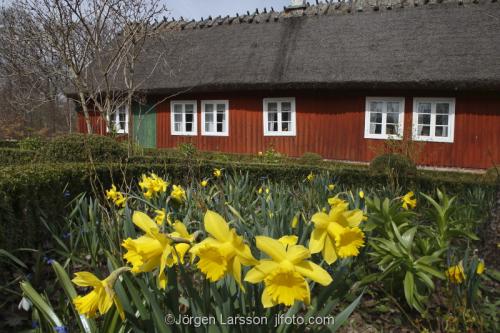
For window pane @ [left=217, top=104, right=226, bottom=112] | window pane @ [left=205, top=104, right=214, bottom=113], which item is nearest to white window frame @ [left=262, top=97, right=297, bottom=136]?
window pane @ [left=217, top=104, right=226, bottom=112]

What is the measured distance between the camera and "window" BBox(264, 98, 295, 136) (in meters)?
13.6

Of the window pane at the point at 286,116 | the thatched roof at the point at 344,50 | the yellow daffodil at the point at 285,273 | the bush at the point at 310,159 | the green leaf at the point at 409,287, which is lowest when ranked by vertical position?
the green leaf at the point at 409,287

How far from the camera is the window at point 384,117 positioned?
40.3ft

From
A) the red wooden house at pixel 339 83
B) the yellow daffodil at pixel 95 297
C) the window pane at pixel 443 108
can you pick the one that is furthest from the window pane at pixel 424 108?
the yellow daffodil at pixel 95 297

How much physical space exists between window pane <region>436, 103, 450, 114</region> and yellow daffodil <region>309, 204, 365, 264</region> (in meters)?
12.0

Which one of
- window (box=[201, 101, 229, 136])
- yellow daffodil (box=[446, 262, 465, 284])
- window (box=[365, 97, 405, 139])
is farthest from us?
window (box=[201, 101, 229, 136])

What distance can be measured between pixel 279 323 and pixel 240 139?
12894 millimetres

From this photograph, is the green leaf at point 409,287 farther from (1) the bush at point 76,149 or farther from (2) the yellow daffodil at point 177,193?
(1) the bush at point 76,149

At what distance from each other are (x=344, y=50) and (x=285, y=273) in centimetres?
1320

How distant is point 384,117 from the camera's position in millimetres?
12438

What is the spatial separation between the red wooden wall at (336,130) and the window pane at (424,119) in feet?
1.03

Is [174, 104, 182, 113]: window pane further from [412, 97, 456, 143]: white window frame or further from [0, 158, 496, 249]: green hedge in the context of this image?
[0, 158, 496, 249]: green hedge

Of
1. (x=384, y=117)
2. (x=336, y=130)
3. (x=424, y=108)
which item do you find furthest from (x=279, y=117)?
(x=424, y=108)

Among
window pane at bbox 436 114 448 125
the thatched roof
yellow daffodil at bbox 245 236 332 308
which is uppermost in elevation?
the thatched roof
